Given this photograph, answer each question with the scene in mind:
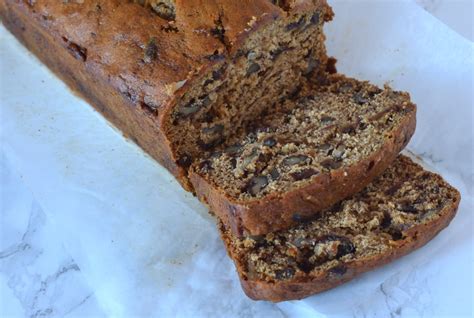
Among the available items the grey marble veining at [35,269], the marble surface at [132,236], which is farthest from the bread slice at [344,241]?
the grey marble veining at [35,269]

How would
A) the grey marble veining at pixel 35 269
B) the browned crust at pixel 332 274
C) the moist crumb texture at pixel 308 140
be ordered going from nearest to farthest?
1. the browned crust at pixel 332 274
2. the moist crumb texture at pixel 308 140
3. the grey marble veining at pixel 35 269

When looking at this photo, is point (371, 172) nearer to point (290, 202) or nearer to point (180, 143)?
point (290, 202)

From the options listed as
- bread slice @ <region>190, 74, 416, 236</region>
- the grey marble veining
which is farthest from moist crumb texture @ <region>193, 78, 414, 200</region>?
the grey marble veining

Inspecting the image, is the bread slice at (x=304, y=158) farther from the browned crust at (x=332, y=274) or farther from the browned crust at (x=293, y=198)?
the browned crust at (x=332, y=274)

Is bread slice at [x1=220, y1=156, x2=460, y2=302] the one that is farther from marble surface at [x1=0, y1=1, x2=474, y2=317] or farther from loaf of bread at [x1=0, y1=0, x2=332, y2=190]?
loaf of bread at [x1=0, y1=0, x2=332, y2=190]

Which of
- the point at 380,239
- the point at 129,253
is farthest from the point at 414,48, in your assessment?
the point at 129,253

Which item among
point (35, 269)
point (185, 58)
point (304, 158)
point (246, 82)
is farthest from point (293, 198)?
point (35, 269)

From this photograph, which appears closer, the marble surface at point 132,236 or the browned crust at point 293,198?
the browned crust at point 293,198
